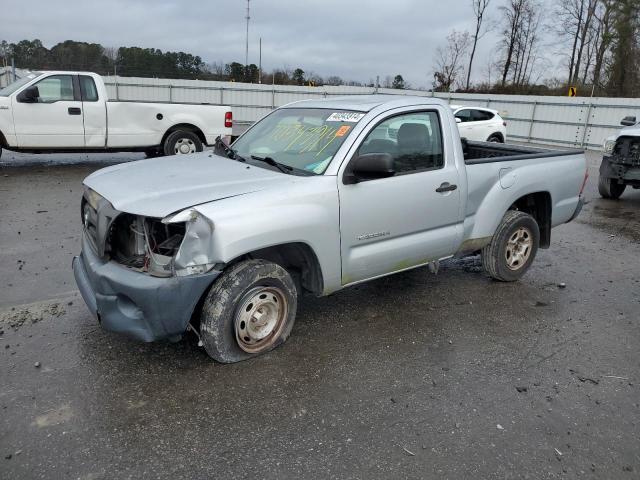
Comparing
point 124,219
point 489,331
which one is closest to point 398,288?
point 489,331

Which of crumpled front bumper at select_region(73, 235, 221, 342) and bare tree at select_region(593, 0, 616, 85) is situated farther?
bare tree at select_region(593, 0, 616, 85)

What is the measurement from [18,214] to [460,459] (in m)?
6.68

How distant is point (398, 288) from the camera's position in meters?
5.11

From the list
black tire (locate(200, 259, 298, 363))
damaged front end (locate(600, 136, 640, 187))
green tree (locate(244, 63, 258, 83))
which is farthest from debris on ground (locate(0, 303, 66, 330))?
green tree (locate(244, 63, 258, 83))

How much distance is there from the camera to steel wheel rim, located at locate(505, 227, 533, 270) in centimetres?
530

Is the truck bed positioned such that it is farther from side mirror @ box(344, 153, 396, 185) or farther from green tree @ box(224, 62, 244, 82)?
green tree @ box(224, 62, 244, 82)

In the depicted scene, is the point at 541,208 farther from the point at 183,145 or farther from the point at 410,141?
the point at 183,145

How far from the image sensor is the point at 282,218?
3.40 meters

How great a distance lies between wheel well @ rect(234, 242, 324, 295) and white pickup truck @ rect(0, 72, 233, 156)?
318 inches

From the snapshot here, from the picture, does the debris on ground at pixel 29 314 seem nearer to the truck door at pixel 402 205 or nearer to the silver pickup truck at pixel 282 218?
the silver pickup truck at pixel 282 218

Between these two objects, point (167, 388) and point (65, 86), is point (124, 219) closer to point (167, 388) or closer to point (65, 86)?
point (167, 388)

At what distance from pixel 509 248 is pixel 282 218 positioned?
2.90 m

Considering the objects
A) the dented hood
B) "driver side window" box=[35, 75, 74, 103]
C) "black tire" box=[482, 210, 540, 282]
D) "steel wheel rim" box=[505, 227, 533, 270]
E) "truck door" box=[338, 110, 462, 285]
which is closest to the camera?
the dented hood

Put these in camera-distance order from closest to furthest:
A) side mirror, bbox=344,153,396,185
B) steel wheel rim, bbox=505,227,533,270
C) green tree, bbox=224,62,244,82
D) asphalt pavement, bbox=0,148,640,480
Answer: asphalt pavement, bbox=0,148,640,480 < side mirror, bbox=344,153,396,185 < steel wheel rim, bbox=505,227,533,270 < green tree, bbox=224,62,244,82
